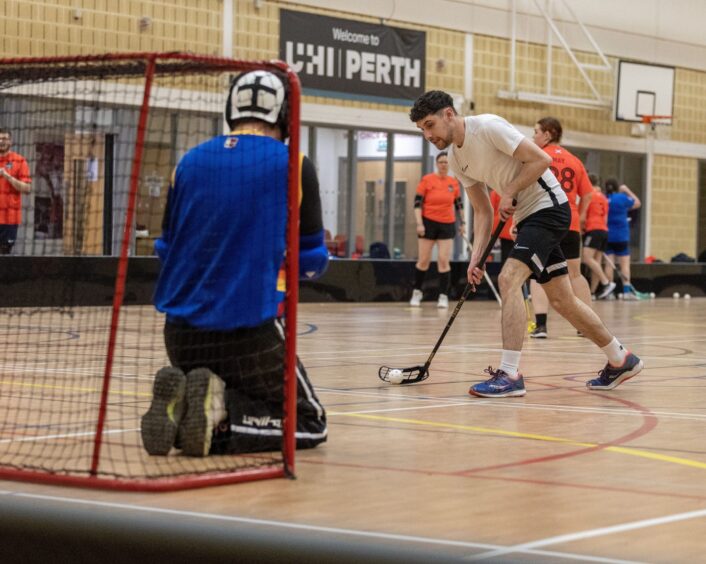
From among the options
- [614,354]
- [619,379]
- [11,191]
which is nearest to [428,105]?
[614,354]

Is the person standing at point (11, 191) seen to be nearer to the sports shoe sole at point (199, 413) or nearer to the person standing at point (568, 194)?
the sports shoe sole at point (199, 413)

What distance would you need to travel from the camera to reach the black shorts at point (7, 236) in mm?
8344

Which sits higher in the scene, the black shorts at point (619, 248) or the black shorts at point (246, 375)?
the black shorts at point (619, 248)

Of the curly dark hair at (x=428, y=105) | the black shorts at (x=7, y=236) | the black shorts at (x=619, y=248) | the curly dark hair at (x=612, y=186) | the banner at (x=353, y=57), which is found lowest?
the black shorts at (x=619, y=248)

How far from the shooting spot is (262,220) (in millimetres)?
4598

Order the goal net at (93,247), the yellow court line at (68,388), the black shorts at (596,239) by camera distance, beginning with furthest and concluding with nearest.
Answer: the black shorts at (596,239), the yellow court line at (68,388), the goal net at (93,247)

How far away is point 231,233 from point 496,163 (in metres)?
2.81

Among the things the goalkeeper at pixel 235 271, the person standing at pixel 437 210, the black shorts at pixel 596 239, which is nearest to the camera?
the goalkeeper at pixel 235 271

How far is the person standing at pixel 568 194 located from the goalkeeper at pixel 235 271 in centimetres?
472

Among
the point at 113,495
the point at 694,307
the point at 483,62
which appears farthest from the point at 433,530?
the point at 483,62

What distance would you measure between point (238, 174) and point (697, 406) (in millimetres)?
3112

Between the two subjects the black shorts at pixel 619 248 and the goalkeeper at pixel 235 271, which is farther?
the black shorts at pixel 619 248

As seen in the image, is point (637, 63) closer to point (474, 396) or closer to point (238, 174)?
point (474, 396)

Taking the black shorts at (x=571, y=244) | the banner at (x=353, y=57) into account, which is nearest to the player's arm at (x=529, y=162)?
the black shorts at (x=571, y=244)
